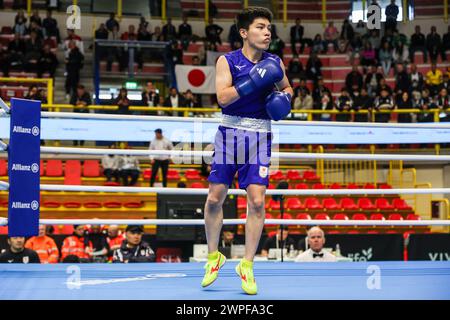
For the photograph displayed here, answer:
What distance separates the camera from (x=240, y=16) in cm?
352

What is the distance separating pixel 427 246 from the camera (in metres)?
9.06

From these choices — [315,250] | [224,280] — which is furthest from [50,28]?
[224,280]

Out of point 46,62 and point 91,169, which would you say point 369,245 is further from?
point 46,62

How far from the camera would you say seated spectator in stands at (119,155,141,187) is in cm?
1144

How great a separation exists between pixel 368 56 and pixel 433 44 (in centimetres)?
177

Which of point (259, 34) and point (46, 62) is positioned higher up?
point (46, 62)

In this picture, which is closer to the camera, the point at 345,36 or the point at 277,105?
the point at 277,105

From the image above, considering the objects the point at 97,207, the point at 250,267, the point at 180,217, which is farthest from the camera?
the point at 97,207

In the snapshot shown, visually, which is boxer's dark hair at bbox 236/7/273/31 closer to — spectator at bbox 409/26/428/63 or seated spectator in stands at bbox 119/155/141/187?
seated spectator in stands at bbox 119/155/141/187

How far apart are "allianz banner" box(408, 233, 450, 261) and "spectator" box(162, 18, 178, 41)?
8406 mm

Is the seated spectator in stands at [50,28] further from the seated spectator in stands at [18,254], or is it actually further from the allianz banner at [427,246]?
the seated spectator in stands at [18,254]
